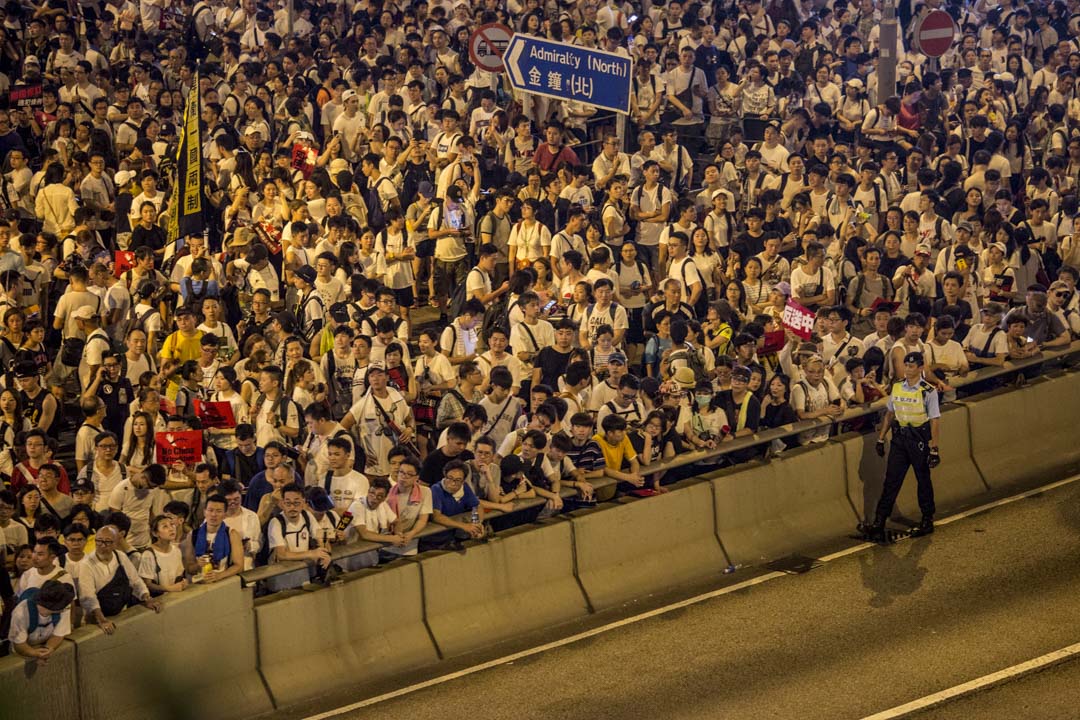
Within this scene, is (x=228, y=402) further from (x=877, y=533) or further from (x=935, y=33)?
(x=935, y=33)

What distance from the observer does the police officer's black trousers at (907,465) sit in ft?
57.2

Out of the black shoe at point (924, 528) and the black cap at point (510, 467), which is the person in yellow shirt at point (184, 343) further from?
the black shoe at point (924, 528)

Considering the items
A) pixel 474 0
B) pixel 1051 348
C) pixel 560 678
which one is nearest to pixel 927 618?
pixel 560 678

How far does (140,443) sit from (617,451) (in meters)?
4.49

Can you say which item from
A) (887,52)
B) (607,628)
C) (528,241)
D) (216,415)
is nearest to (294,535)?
(216,415)

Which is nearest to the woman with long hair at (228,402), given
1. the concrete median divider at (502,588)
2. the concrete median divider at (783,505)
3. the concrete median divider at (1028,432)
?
the concrete median divider at (502,588)

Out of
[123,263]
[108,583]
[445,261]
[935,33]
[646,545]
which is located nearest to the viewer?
[108,583]

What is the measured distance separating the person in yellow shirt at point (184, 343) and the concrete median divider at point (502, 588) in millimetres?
3782

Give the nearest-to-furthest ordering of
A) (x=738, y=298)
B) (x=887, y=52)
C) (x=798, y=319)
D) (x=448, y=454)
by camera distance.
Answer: (x=448, y=454)
(x=798, y=319)
(x=738, y=298)
(x=887, y=52)

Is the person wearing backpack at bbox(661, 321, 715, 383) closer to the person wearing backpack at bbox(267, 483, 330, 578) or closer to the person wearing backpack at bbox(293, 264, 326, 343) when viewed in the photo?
the person wearing backpack at bbox(293, 264, 326, 343)

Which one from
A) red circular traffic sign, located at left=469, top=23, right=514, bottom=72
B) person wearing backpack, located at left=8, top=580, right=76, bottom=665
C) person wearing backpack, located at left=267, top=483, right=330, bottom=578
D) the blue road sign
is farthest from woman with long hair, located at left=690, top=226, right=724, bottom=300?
person wearing backpack, located at left=8, top=580, right=76, bottom=665

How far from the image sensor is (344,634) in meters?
15.2

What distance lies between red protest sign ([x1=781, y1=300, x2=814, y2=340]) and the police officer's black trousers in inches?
58.2

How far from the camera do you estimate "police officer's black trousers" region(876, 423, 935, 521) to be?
17.4 m
